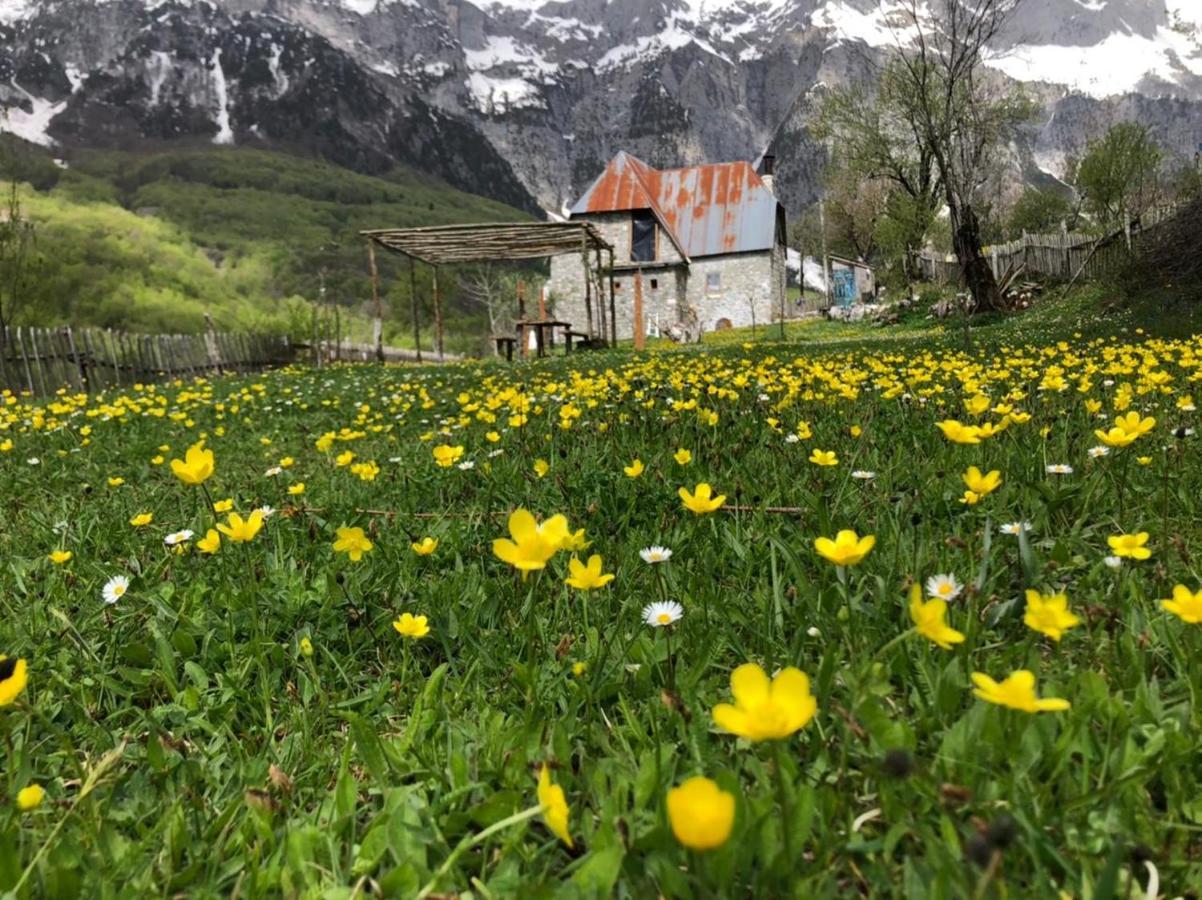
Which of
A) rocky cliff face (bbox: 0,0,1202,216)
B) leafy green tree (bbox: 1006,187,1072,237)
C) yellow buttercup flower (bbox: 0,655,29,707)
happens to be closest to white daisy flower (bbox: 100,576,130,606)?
yellow buttercup flower (bbox: 0,655,29,707)

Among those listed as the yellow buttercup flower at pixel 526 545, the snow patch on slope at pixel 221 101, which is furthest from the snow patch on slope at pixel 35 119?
the yellow buttercup flower at pixel 526 545

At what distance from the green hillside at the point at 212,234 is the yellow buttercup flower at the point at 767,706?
71.7 feet

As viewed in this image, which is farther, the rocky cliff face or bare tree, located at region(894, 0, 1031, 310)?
the rocky cliff face

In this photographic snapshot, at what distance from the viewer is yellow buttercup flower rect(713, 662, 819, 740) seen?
625 millimetres

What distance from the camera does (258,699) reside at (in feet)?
4.54

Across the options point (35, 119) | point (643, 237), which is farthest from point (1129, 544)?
point (35, 119)

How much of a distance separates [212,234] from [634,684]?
3195 inches

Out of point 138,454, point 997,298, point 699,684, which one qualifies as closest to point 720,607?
point 699,684

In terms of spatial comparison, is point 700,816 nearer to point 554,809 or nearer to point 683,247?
point 554,809

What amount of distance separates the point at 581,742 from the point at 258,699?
0.70 m

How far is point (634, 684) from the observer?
4.30 ft

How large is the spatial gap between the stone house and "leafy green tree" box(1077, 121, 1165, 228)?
14282 mm

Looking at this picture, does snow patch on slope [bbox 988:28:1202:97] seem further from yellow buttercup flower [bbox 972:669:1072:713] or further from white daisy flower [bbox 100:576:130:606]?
white daisy flower [bbox 100:576:130:606]

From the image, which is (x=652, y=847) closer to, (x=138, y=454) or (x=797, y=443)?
(x=797, y=443)
